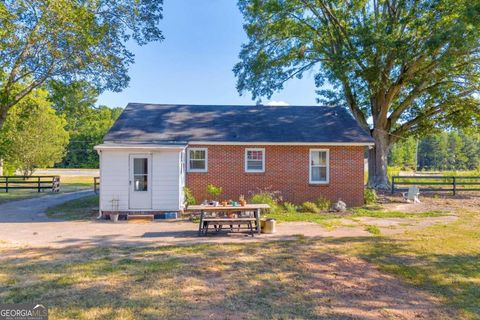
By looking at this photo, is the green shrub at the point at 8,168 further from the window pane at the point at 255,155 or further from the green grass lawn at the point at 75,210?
the window pane at the point at 255,155

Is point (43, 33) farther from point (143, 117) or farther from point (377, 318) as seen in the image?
point (377, 318)

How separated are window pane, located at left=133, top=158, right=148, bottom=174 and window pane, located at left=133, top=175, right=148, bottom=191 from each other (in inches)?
7.6

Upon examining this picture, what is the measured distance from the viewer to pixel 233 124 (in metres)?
15.9

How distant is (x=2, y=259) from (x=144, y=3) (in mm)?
14091

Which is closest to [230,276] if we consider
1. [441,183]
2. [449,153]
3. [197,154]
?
[197,154]

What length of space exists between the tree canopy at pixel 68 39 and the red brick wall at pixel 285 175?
7.34 metres

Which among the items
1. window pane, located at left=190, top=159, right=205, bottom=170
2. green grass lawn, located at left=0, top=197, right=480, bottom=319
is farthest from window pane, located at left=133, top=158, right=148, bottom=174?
green grass lawn, located at left=0, top=197, right=480, bottom=319

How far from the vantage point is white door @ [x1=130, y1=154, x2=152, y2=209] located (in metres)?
12.4

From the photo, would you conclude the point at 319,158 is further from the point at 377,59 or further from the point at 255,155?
the point at 377,59

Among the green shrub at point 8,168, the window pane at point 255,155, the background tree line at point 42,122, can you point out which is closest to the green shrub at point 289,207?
the window pane at point 255,155

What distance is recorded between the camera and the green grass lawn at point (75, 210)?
12.6m

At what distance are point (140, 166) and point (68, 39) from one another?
21.6 ft

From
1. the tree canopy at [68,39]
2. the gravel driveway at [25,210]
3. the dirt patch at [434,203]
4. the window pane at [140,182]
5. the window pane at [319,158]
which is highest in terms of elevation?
the tree canopy at [68,39]

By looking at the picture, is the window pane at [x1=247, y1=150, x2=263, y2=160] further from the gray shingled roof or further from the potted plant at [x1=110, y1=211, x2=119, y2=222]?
the potted plant at [x1=110, y1=211, x2=119, y2=222]
